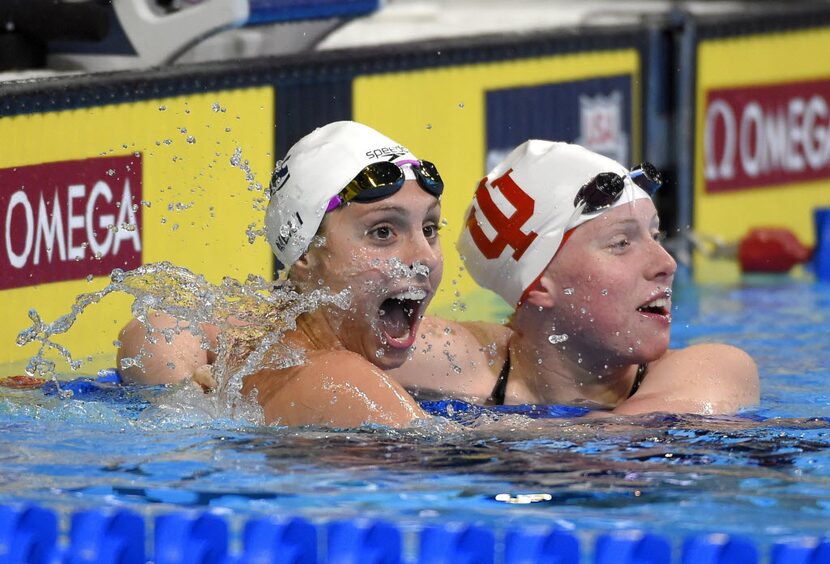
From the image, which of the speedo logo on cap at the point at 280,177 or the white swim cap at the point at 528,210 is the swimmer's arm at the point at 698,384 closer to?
the white swim cap at the point at 528,210

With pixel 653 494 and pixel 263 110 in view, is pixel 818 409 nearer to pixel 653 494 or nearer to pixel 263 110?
pixel 653 494

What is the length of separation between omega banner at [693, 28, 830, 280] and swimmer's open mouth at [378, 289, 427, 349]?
380 centimetres

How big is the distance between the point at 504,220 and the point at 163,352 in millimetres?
884

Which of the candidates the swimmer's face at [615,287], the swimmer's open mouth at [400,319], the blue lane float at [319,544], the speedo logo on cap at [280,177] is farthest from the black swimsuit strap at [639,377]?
the blue lane float at [319,544]

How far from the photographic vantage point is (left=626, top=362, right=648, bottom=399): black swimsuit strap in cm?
394

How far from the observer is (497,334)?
4.12 meters

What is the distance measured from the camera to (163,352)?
13.2 feet

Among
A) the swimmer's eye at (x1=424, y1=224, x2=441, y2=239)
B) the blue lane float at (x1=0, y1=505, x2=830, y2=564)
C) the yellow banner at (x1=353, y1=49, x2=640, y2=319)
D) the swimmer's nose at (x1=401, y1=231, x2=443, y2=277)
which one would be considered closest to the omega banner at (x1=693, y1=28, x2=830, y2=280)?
the yellow banner at (x1=353, y1=49, x2=640, y2=319)

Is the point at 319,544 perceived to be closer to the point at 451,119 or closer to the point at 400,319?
the point at 400,319

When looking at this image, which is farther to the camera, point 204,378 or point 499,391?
point 499,391

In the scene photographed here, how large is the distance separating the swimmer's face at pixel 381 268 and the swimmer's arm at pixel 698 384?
0.55 m

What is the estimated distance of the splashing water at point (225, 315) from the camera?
11.7ft

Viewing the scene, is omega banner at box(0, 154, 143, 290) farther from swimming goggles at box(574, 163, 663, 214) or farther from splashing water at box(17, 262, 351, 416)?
swimming goggles at box(574, 163, 663, 214)

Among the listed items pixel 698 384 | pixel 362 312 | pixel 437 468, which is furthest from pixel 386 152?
pixel 698 384
